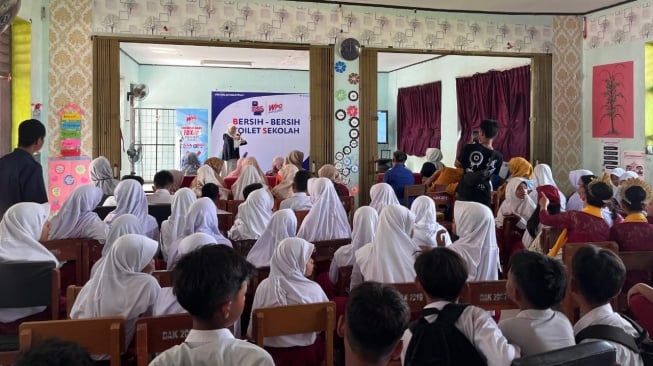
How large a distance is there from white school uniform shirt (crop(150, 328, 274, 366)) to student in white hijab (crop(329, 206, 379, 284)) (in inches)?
92.2

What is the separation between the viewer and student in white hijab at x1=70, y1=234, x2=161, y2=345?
2.62 m

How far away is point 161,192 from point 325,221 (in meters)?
1.77

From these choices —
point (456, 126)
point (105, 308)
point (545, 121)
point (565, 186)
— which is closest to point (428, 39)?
point (545, 121)

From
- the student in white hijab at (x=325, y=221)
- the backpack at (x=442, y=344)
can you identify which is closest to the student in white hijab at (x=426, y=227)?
the student in white hijab at (x=325, y=221)

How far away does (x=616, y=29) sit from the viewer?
7594 millimetres

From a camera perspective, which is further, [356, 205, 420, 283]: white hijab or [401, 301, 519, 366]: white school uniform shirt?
[356, 205, 420, 283]: white hijab

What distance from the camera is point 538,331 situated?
1.90m

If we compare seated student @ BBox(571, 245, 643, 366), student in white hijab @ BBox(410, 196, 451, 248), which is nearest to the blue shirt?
student in white hijab @ BBox(410, 196, 451, 248)

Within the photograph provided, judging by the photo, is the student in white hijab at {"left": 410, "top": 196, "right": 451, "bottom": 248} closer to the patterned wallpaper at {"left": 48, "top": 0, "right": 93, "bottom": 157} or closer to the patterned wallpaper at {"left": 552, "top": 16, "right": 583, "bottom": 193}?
the patterned wallpaper at {"left": 48, "top": 0, "right": 93, "bottom": 157}

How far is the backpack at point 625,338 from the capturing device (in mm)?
1869

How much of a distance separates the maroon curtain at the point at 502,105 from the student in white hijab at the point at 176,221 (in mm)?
6137

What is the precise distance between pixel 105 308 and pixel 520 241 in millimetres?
3803

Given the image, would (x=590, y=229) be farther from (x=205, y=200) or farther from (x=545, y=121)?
(x=545, y=121)

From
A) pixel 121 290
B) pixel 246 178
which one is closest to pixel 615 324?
pixel 121 290
